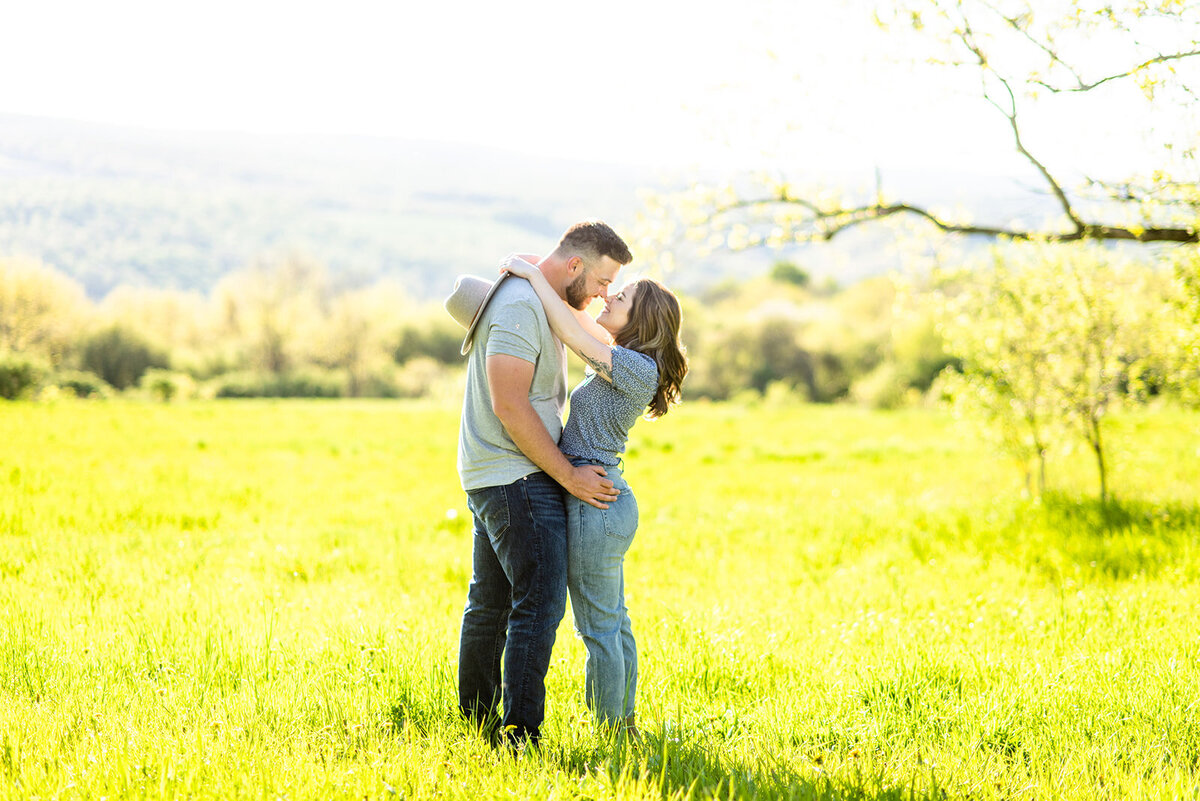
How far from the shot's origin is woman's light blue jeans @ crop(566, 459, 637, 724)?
3939 millimetres

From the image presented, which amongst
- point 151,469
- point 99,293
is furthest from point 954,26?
point 99,293

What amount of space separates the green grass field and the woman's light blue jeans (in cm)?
27

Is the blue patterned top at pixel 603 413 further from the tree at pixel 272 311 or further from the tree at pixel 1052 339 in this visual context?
the tree at pixel 272 311

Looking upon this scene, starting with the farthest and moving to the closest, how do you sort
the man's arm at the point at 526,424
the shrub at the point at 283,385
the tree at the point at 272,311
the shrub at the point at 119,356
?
the tree at the point at 272,311 → the shrub at the point at 283,385 → the shrub at the point at 119,356 → the man's arm at the point at 526,424

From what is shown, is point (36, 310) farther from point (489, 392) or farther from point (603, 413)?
point (603, 413)

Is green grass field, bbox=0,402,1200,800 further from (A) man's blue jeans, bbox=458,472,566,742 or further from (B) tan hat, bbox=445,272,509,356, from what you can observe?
(B) tan hat, bbox=445,272,509,356

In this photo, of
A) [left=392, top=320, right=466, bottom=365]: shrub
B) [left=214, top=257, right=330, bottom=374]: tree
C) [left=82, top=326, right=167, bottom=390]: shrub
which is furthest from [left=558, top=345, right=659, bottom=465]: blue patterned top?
[left=392, top=320, right=466, bottom=365]: shrub

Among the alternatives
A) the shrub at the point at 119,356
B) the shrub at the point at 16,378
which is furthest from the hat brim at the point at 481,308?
the shrub at the point at 119,356

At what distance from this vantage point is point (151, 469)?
43.1 ft

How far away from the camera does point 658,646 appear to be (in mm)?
5520

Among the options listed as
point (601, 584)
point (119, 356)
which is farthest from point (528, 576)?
point (119, 356)

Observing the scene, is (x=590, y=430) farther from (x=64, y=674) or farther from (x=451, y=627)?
(x=64, y=674)

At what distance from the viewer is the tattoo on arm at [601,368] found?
3.86 m

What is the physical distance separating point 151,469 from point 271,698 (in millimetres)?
10380
